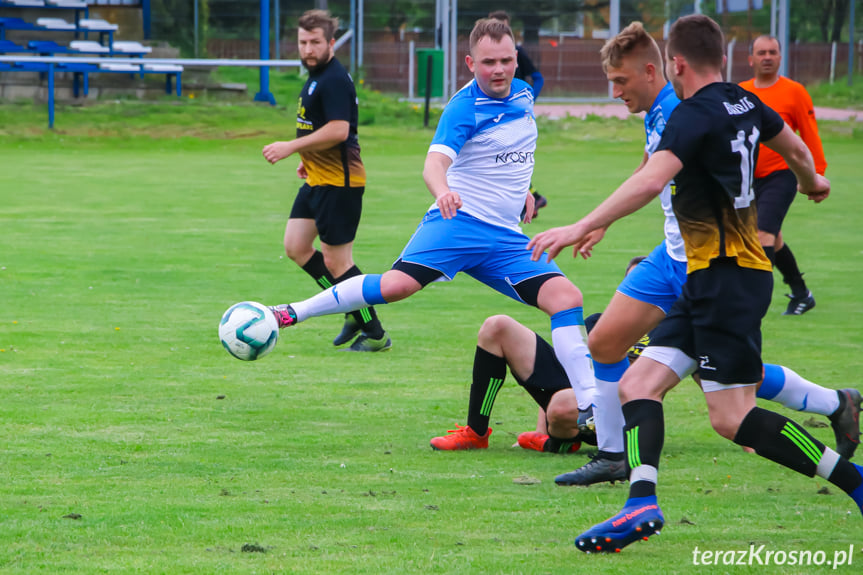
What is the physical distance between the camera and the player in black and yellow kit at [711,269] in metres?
4.30

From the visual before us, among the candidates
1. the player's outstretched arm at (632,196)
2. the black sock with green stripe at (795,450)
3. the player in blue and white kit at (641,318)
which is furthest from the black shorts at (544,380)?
the player's outstretched arm at (632,196)

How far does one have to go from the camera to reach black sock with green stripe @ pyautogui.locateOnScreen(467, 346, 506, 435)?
586 centimetres

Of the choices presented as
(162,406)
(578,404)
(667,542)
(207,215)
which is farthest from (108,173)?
(667,542)

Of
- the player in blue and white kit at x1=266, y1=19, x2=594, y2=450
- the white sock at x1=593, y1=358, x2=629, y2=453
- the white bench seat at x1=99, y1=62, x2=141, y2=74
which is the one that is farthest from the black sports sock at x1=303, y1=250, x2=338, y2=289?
the white bench seat at x1=99, y1=62, x2=141, y2=74

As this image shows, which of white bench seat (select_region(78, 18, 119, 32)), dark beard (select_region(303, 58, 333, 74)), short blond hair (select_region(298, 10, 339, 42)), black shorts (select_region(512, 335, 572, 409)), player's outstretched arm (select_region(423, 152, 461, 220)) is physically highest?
white bench seat (select_region(78, 18, 119, 32))

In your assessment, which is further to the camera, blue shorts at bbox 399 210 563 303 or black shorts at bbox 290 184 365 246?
black shorts at bbox 290 184 365 246

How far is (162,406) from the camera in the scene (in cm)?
660

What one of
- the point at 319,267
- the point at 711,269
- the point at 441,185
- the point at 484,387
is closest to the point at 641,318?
the point at 711,269

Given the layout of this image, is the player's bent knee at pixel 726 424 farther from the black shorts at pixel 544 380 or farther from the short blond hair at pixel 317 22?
the short blond hair at pixel 317 22

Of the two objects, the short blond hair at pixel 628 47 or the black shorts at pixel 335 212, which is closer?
the short blond hair at pixel 628 47

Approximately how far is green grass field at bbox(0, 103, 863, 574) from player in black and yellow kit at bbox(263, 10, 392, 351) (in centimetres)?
49

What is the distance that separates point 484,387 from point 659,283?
3.89 ft

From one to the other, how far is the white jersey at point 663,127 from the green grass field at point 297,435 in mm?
1022

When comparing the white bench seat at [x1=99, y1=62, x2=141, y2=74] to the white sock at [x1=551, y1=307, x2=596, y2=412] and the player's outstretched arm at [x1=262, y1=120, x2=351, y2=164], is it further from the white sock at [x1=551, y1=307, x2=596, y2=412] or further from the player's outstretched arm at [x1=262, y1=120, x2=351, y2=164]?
the white sock at [x1=551, y1=307, x2=596, y2=412]
